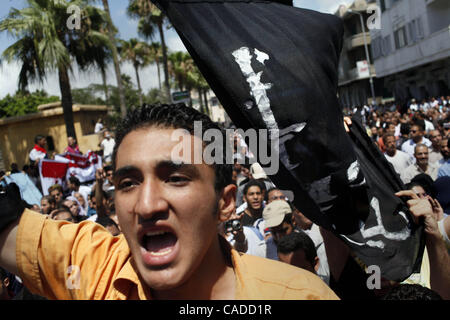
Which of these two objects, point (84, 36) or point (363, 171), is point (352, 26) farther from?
point (363, 171)

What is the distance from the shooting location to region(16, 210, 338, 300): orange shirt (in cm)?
151

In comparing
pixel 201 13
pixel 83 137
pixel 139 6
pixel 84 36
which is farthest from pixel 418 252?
pixel 139 6

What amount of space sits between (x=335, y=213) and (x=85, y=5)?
45.0 ft

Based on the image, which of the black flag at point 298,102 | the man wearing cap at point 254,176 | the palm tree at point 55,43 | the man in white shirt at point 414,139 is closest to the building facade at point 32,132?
the palm tree at point 55,43

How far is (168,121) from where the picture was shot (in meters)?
1.56

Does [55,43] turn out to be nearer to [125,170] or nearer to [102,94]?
[125,170]

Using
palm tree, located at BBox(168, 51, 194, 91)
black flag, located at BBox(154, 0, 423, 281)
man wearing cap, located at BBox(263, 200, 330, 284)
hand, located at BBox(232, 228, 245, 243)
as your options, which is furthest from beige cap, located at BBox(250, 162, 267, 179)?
palm tree, located at BBox(168, 51, 194, 91)

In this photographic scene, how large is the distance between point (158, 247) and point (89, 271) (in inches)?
14.2

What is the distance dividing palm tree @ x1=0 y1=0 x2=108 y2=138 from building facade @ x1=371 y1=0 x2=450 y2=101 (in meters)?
14.1

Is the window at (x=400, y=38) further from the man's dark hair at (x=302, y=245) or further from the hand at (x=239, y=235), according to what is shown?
the man's dark hair at (x=302, y=245)

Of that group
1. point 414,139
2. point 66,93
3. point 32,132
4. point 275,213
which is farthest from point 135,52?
point 275,213

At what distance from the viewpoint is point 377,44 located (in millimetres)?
28453

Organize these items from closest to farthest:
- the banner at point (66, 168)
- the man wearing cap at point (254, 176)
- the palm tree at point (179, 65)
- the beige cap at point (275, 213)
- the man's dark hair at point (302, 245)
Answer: the man's dark hair at point (302, 245), the beige cap at point (275, 213), the man wearing cap at point (254, 176), the banner at point (66, 168), the palm tree at point (179, 65)

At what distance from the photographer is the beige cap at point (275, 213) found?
399 centimetres
